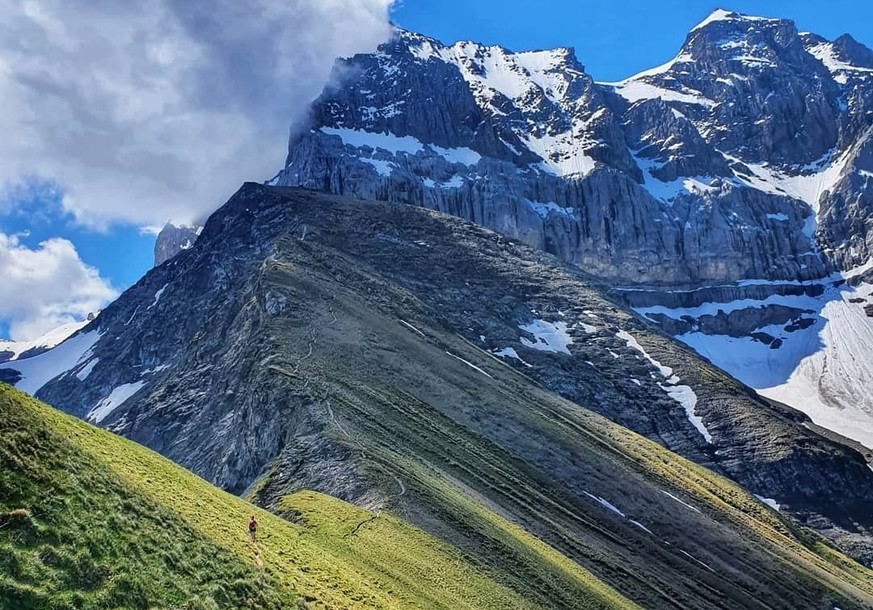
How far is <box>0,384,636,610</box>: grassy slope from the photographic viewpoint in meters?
22.0

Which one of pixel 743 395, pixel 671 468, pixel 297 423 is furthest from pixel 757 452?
pixel 297 423

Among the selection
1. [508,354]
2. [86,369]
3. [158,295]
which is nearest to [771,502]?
[508,354]

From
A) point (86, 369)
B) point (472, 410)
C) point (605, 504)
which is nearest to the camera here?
point (605, 504)

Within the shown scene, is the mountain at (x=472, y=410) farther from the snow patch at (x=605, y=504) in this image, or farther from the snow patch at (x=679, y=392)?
the snow patch at (x=605, y=504)

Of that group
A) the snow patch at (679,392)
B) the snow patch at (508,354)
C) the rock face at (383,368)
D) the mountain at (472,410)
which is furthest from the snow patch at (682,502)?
the snow patch at (508,354)

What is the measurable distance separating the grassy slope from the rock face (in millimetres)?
8563

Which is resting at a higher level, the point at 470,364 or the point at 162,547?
the point at 470,364

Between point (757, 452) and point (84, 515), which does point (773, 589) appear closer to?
point (757, 452)

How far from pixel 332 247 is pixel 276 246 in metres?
17.0

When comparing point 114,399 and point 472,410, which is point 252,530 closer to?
point 472,410

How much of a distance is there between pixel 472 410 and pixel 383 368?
11.6 m

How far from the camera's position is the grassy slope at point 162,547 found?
22.0 meters

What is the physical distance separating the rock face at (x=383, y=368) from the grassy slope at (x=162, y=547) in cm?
856

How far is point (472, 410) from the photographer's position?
89.9 metres
